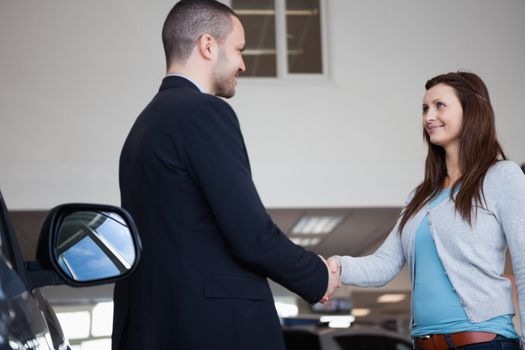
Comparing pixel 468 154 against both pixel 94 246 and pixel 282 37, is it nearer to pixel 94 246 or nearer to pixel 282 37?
pixel 94 246

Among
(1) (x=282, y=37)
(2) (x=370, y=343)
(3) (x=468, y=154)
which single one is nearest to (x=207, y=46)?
(3) (x=468, y=154)

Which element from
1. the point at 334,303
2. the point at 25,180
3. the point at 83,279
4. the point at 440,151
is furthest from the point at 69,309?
the point at 83,279

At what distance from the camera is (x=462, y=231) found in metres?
2.50

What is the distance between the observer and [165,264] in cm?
211

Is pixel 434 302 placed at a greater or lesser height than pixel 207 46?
lesser

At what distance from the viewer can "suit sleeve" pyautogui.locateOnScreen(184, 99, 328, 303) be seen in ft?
6.80

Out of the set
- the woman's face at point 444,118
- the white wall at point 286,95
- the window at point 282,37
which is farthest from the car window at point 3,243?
the window at point 282,37

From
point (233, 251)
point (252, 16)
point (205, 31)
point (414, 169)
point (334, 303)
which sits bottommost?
point (334, 303)

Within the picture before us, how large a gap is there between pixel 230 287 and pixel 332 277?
55 centimetres

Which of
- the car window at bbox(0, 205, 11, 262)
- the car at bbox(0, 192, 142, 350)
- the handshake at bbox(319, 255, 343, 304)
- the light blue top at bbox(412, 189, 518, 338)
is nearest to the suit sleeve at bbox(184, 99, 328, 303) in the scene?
the handshake at bbox(319, 255, 343, 304)

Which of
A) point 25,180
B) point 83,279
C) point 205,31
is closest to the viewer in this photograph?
point 83,279

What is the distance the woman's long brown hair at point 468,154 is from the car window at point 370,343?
9.88ft

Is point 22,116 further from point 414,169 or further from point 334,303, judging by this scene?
point 334,303

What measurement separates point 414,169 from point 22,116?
466 cm
